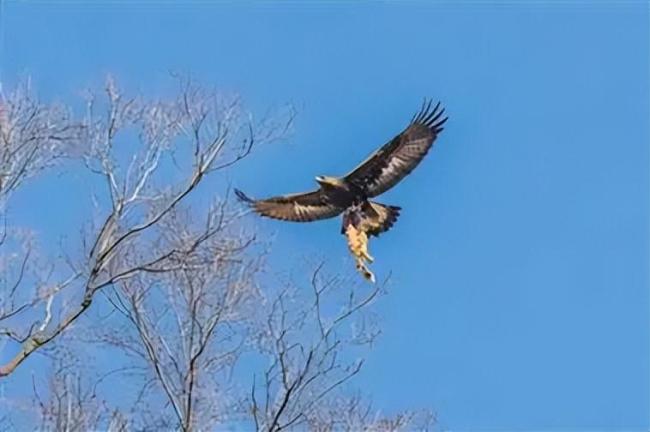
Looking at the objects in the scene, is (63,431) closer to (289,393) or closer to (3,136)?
(289,393)

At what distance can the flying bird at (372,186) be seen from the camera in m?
5.70

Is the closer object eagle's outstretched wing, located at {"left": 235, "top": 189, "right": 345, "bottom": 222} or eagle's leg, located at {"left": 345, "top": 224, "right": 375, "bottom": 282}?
eagle's leg, located at {"left": 345, "top": 224, "right": 375, "bottom": 282}

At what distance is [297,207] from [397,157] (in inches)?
29.6

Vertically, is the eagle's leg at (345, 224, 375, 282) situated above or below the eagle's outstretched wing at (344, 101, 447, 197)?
below

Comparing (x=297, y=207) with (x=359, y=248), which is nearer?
(x=359, y=248)

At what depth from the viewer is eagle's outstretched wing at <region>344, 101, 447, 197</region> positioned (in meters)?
5.80

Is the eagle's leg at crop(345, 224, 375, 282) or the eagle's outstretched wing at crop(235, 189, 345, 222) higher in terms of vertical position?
the eagle's outstretched wing at crop(235, 189, 345, 222)

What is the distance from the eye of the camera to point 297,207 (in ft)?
20.8

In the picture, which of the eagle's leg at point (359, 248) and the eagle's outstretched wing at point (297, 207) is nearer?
the eagle's leg at point (359, 248)

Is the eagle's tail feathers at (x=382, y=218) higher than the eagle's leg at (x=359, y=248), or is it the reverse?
the eagle's tail feathers at (x=382, y=218)

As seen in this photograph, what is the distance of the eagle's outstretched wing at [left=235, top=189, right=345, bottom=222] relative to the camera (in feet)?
19.6

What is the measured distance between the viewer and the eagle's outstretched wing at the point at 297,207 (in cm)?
599

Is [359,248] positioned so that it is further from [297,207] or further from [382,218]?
[297,207]

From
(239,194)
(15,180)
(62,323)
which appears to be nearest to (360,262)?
(239,194)
